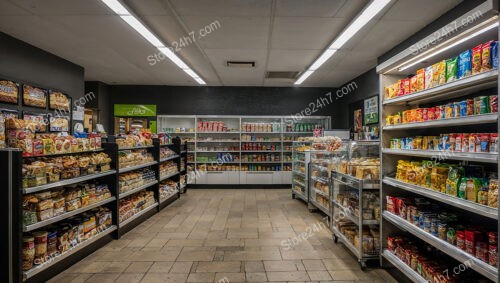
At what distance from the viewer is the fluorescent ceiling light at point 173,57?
6186mm

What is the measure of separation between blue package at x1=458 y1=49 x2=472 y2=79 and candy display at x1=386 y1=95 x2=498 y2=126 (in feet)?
0.71

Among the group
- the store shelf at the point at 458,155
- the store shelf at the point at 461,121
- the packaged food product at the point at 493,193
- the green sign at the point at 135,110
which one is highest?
the green sign at the point at 135,110

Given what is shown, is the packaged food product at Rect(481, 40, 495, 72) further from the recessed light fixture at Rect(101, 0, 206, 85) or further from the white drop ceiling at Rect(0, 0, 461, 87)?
the recessed light fixture at Rect(101, 0, 206, 85)

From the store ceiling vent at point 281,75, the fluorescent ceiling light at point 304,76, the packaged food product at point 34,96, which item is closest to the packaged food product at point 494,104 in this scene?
the fluorescent ceiling light at point 304,76

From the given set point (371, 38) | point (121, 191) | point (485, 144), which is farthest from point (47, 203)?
point (371, 38)

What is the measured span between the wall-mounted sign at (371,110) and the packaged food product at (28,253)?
7335mm

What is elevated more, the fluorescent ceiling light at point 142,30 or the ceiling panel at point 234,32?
the ceiling panel at point 234,32

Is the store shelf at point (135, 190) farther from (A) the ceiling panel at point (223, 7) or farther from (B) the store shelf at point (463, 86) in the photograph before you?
(B) the store shelf at point (463, 86)

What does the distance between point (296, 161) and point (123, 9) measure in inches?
229

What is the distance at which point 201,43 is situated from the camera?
585cm

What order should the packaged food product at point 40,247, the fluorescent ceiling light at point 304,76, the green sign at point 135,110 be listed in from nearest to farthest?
the packaged food product at point 40,247 < the fluorescent ceiling light at point 304,76 < the green sign at point 135,110

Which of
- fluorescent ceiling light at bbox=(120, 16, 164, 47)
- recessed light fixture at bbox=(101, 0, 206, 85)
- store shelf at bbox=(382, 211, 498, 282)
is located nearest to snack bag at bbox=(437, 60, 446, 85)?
store shelf at bbox=(382, 211, 498, 282)

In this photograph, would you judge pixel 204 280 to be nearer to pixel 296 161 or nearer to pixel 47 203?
pixel 47 203

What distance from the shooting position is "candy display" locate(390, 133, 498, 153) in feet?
7.55
